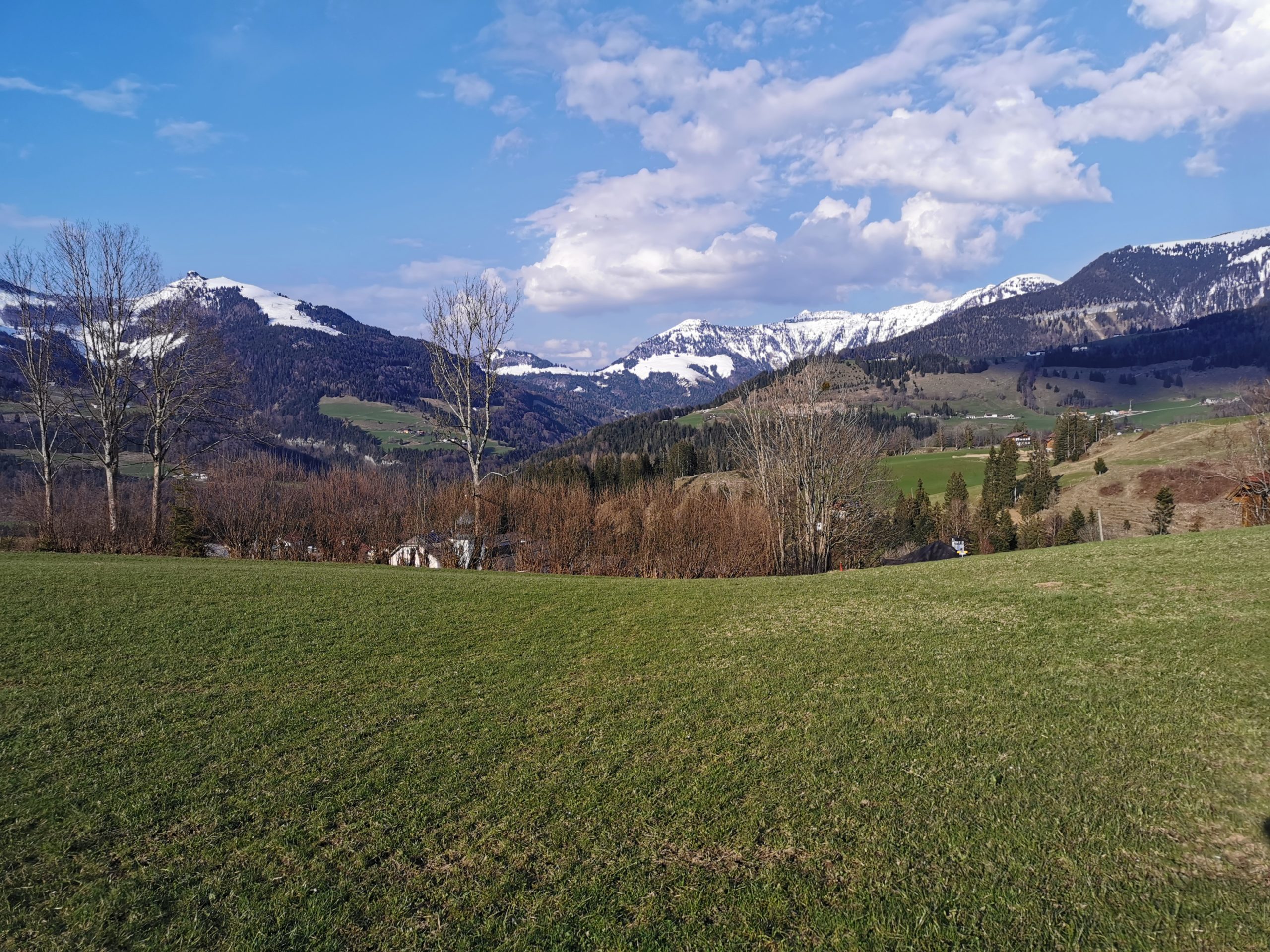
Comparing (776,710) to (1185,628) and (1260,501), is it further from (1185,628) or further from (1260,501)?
(1260,501)

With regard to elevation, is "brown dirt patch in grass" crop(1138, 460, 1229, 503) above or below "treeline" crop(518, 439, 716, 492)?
below

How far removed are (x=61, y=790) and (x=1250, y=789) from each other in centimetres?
933

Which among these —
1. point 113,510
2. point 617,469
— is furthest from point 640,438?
point 113,510

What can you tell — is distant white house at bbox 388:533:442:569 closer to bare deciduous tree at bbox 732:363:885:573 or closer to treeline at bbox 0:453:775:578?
treeline at bbox 0:453:775:578

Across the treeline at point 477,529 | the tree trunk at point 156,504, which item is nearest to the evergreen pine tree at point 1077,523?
the treeline at point 477,529

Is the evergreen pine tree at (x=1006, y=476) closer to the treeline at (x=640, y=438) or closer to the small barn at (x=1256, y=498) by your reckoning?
the small barn at (x=1256, y=498)

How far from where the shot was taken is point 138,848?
463cm

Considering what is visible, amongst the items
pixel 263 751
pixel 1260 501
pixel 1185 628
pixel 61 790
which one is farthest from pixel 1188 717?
pixel 1260 501

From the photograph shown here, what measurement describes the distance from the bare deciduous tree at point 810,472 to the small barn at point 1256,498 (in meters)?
18.9

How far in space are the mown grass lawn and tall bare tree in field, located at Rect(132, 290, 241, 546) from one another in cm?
1830

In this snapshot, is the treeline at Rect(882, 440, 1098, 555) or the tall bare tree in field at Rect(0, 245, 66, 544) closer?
the tall bare tree in field at Rect(0, 245, 66, 544)

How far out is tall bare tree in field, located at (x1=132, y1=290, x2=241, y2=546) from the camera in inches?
1038

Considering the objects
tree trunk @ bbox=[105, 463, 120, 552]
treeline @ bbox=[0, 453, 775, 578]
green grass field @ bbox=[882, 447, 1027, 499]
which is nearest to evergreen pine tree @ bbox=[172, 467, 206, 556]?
treeline @ bbox=[0, 453, 775, 578]

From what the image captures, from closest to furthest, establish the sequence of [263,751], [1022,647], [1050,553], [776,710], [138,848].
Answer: [138,848] → [263,751] → [776,710] → [1022,647] → [1050,553]
